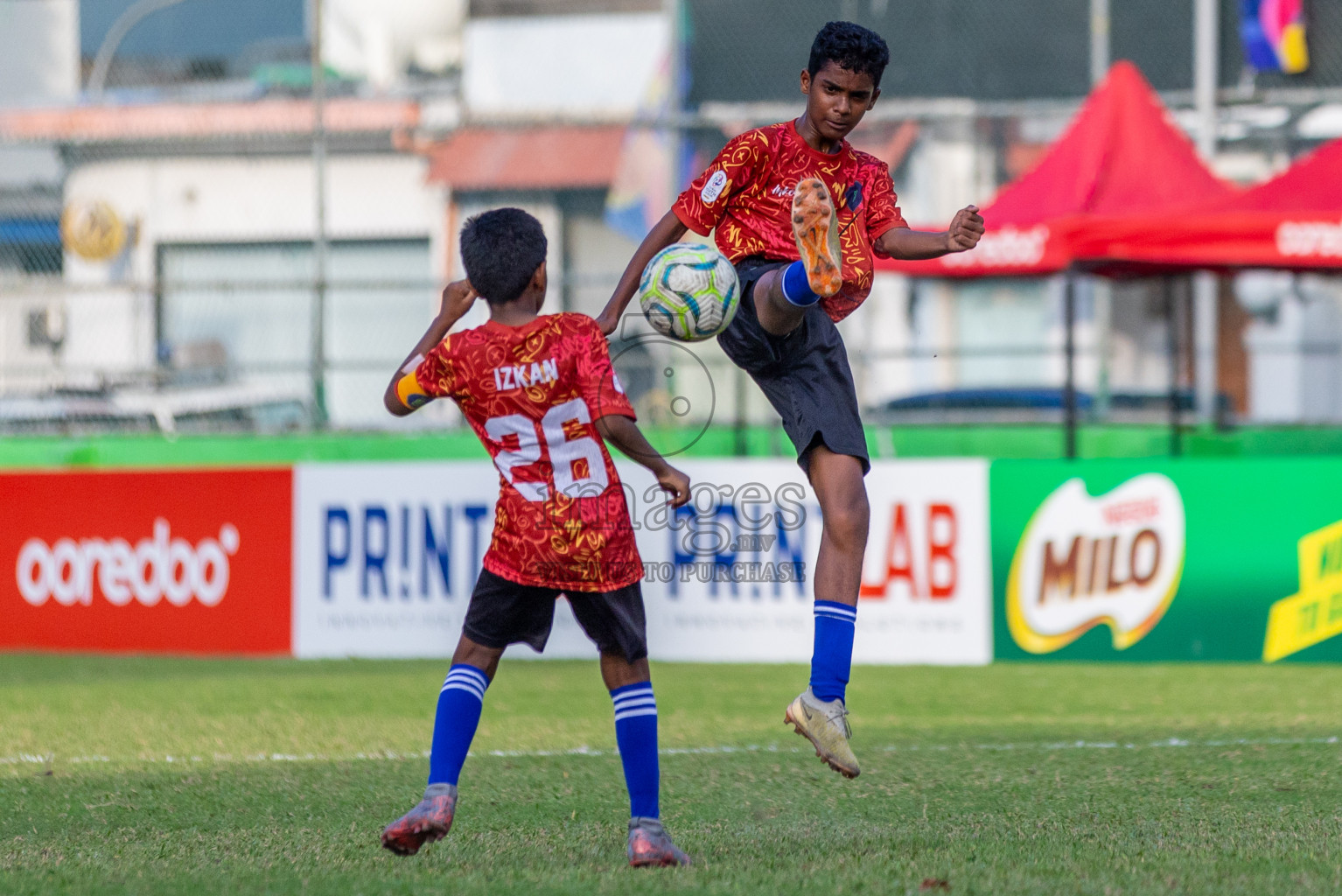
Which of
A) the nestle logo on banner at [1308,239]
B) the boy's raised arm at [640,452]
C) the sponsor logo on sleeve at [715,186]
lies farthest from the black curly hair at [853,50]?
the nestle logo on banner at [1308,239]

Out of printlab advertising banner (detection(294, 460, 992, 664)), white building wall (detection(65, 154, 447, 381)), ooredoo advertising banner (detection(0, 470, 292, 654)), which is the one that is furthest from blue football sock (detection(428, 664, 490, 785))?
white building wall (detection(65, 154, 447, 381))

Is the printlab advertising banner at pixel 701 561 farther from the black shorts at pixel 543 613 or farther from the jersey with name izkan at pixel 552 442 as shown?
the jersey with name izkan at pixel 552 442

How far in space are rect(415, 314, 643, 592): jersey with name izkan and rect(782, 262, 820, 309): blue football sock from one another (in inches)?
31.3

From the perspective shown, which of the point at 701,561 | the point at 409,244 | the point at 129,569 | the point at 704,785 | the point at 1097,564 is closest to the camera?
the point at 704,785

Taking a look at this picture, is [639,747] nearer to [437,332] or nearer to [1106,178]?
[437,332]

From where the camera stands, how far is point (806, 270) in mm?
4738

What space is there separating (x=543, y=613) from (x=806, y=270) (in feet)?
3.92

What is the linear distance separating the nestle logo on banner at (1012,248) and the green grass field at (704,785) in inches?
124

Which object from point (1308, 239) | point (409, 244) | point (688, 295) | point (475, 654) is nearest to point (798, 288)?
point (688, 295)

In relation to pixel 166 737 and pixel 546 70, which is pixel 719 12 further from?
pixel 166 737

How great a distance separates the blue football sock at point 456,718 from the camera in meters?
4.34

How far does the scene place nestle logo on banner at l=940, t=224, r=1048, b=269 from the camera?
1140 centimetres

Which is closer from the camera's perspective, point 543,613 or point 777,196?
point 543,613

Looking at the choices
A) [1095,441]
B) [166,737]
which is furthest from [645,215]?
[166,737]
